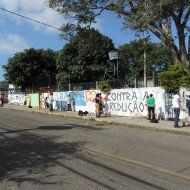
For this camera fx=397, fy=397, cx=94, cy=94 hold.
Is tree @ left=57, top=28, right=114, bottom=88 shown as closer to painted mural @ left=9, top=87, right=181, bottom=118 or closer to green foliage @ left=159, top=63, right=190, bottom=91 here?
painted mural @ left=9, top=87, right=181, bottom=118

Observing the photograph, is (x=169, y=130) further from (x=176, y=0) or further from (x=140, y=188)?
(x=140, y=188)

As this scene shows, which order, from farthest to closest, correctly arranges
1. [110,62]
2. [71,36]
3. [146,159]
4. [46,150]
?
1. [110,62]
2. [71,36]
3. [46,150]
4. [146,159]

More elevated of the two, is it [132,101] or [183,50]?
→ [183,50]

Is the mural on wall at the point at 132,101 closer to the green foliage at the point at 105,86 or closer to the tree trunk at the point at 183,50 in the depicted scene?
the green foliage at the point at 105,86

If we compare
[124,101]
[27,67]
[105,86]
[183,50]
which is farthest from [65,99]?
[27,67]

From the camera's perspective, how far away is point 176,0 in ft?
65.4

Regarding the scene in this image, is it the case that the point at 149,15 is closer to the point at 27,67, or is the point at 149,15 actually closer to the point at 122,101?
the point at 122,101

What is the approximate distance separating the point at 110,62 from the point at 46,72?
1272 cm

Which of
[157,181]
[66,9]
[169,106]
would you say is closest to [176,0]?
[169,106]

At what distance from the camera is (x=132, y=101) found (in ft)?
81.4

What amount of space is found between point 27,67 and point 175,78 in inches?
1454

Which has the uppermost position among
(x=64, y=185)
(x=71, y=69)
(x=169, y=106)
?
(x=71, y=69)

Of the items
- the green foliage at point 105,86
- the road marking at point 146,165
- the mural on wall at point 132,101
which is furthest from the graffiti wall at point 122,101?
the road marking at point 146,165

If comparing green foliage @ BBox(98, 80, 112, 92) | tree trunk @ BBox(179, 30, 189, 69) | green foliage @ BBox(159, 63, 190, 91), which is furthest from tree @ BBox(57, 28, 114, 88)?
green foliage @ BBox(159, 63, 190, 91)
